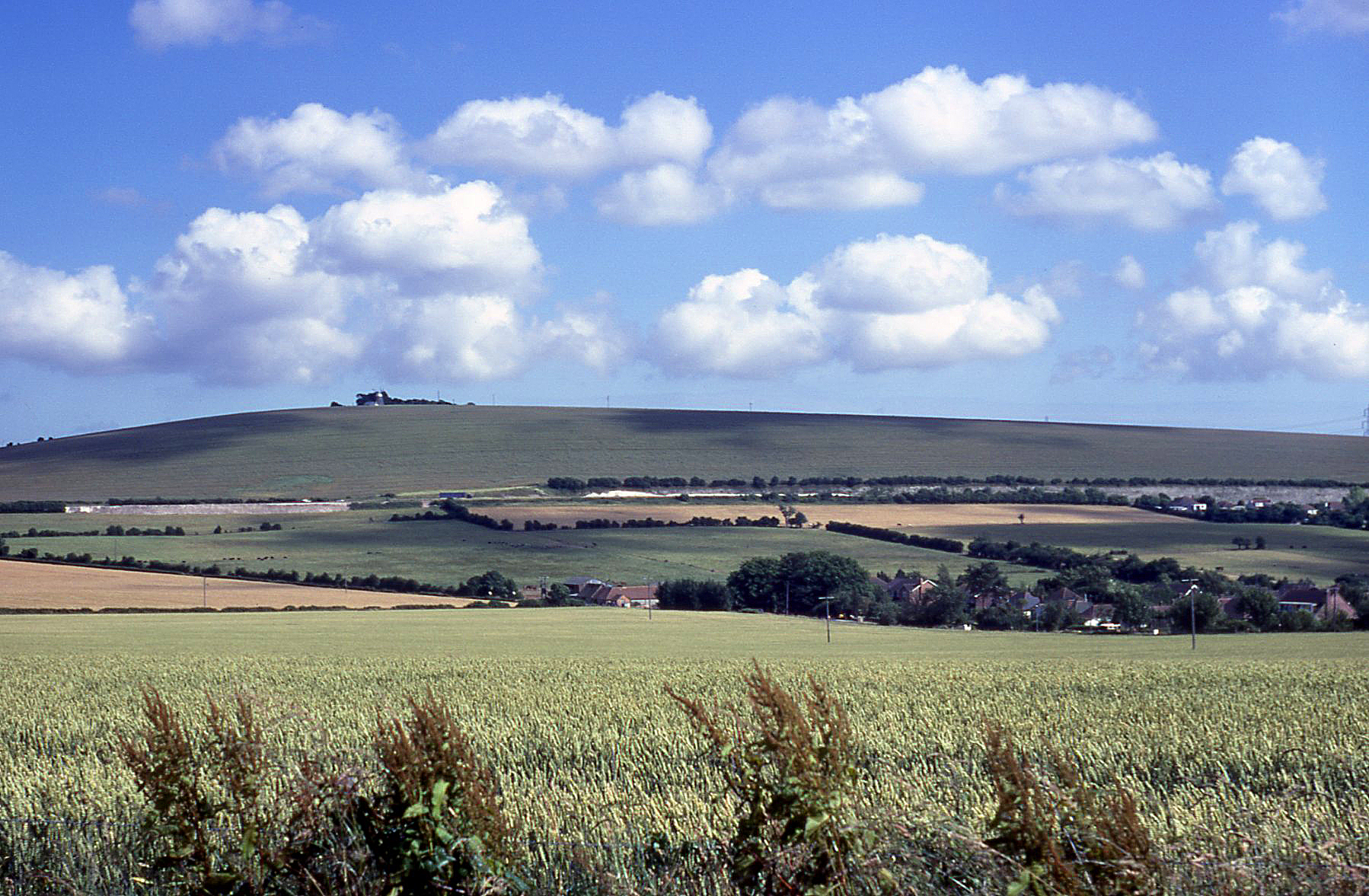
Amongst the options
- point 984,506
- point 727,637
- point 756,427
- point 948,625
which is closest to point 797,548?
point 948,625

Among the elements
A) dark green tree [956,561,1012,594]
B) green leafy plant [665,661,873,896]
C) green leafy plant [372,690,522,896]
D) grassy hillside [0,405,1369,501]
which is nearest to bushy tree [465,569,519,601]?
dark green tree [956,561,1012,594]

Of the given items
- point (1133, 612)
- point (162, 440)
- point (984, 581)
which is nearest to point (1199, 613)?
point (1133, 612)

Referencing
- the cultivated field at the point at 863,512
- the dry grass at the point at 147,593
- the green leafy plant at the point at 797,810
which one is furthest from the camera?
the cultivated field at the point at 863,512

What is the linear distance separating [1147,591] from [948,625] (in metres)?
13.3

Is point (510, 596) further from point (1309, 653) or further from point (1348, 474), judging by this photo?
point (1348, 474)

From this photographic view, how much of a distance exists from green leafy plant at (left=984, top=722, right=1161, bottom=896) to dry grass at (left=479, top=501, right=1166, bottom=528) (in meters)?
93.6

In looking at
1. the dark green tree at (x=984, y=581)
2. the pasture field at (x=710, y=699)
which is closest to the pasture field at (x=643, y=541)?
the dark green tree at (x=984, y=581)

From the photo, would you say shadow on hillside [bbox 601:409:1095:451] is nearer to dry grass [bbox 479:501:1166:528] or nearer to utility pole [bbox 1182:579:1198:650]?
dry grass [bbox 479:501:1166:528]

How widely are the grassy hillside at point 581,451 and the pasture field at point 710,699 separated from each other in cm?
8068

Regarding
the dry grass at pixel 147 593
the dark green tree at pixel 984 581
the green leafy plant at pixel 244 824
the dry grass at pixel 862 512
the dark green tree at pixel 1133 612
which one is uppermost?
the green leafy plant at pixel 244 824

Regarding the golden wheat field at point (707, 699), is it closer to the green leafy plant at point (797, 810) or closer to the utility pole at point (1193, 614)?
the green leafy plant at point (797, 810)

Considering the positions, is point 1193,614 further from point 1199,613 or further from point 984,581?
point 984,581

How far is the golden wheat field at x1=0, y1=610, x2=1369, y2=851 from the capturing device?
9.66m

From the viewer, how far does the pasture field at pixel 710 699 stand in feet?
31.4
